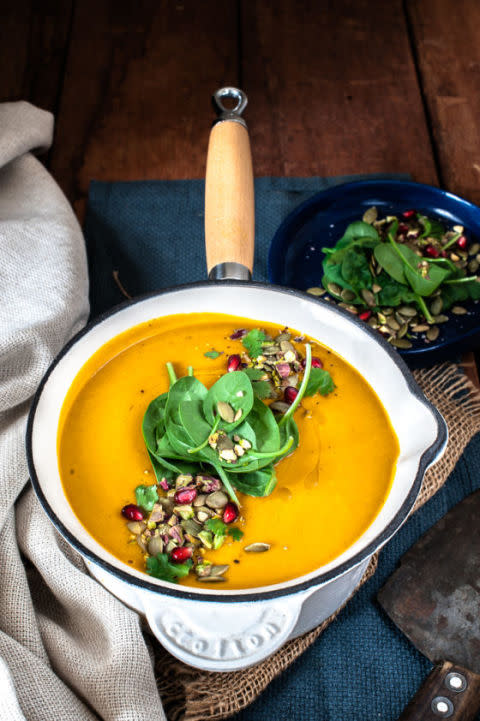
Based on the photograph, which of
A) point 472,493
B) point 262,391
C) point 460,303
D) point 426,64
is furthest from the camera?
point 426,64

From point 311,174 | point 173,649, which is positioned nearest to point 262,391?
point 173,649

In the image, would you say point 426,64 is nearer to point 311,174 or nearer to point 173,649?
point 311,174

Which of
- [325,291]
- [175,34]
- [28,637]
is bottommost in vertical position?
[28,637]

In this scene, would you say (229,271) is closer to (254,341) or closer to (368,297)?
(254,341)

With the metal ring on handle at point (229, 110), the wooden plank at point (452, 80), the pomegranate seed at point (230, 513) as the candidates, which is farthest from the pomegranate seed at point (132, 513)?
the wooden plank at point (452, 80)

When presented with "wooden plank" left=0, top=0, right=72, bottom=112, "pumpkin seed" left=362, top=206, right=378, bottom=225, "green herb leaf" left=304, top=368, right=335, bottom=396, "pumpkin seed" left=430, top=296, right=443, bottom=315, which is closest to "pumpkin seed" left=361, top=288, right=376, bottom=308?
"pumpkin seed" left=430, top=296, right=443, bottom=315

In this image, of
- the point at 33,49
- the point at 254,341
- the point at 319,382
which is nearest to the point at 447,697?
the point at 319,382
